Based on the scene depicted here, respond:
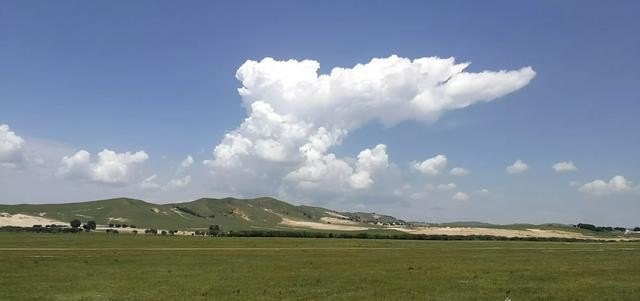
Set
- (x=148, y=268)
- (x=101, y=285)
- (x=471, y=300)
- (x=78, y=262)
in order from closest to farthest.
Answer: (x=471, y=300) < (x=101, y=285) < (x=148, y=268) < (x=78, y=262)

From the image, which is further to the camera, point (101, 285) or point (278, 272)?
point (278, 272)

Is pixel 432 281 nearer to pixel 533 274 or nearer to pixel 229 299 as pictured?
pixel 533 274

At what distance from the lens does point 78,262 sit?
59.8 m

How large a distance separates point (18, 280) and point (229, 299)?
64.2 ft

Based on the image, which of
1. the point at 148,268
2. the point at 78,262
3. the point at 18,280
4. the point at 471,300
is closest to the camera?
the point at 471,300

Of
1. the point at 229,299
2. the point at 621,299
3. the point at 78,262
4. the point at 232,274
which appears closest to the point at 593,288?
the point at 621,299

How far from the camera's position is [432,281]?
41.2 m

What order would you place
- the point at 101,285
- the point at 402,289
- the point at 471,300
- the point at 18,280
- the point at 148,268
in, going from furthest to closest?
the point at 148,268 → the point at 18,280 → the point at 101,285 → the point at 402,289 → the point at 471,300

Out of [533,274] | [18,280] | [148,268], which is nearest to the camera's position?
[18,280]

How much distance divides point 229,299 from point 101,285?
12281mm

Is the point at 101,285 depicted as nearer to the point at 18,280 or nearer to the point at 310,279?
the point at 18,280

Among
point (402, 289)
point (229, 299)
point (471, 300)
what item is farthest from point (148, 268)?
point (471, 300)

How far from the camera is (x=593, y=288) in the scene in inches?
1462

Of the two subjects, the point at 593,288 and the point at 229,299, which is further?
the point at 593,288
